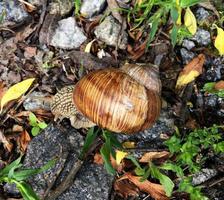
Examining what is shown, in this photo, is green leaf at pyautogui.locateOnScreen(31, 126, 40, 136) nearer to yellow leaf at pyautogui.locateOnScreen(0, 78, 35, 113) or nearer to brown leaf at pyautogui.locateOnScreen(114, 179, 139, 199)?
yellow leaf at pyautogui.locateOnScreen(0, 78, 35, 113)

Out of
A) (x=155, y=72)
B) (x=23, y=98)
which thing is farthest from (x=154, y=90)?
(x=23, y=98)

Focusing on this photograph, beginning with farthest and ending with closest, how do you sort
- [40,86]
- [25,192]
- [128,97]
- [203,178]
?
[40,86], [203,178], [128,97], [25,192]

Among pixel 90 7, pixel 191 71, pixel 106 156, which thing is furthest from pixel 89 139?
pixel 90 7

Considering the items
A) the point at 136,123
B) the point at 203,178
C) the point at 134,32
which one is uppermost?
the point at 134,32

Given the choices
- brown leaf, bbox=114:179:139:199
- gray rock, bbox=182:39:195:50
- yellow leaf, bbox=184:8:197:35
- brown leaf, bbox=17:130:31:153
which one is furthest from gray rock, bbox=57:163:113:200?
yellow leaf, bbox=184:8:197:35

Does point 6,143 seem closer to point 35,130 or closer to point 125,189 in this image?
point 35,130

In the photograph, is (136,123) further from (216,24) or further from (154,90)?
(216,24)
